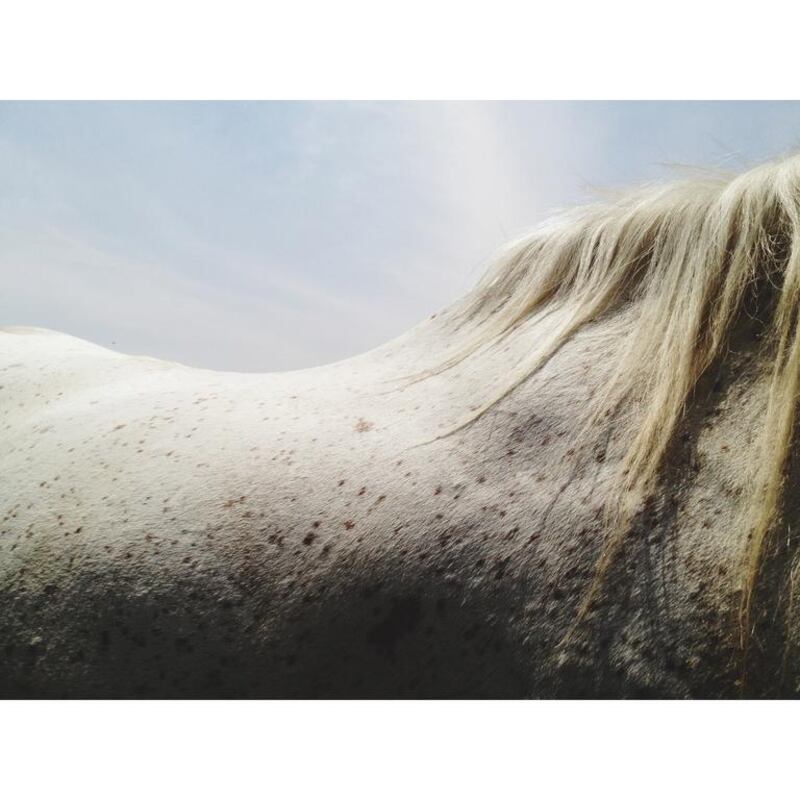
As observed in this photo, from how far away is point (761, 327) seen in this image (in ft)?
1.78

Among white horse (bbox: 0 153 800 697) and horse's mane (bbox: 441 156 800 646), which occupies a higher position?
horse's mane (bbox: 441 156 800 646)

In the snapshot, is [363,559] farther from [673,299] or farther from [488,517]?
[673,299]

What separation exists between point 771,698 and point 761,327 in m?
0.33

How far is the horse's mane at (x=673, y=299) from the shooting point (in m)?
0.48

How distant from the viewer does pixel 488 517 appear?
511 millimetres

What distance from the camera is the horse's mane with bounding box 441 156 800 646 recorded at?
0.48 metres

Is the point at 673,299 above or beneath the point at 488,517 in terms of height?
above

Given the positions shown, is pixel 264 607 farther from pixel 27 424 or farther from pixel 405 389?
pixel 27 424

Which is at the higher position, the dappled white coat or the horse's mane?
the horse's mane

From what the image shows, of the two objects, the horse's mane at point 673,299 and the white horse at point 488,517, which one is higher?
the horse's mane at point 673,299

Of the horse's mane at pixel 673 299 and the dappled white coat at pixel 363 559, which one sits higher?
the horse's mane at pixel 673 299

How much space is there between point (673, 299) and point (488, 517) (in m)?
0.31

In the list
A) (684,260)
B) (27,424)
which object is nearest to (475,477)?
(684,260)

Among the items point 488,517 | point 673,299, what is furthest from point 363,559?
point 673,299
